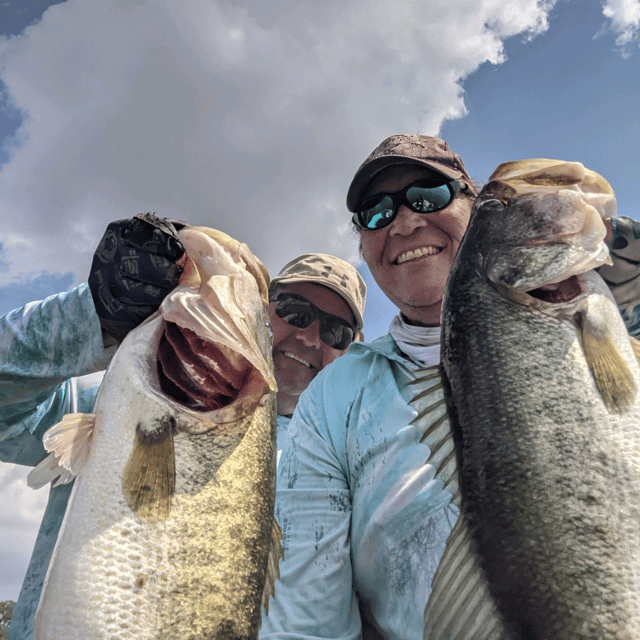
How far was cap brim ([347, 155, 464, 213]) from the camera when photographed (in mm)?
3523

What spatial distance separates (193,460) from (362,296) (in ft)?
15.5

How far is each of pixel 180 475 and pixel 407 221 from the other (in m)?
2.44

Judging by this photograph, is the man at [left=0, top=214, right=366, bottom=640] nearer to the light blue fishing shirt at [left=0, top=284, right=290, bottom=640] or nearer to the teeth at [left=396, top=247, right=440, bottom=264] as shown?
the light blue fishing shirt at [left=0, top=284, right=290, bottom=640]

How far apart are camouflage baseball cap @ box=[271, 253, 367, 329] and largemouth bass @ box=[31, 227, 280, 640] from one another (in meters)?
3.50

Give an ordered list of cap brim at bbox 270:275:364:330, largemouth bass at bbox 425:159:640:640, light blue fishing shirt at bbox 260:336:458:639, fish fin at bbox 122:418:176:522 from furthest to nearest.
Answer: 1. cap brim at bbox 270:275:364:330
2. light blue fishing shirt at bbox 260:336:458:639
3. fish fin at bbox 122:418:176:522
4. largemouth bass at bbox 425:159:640:640

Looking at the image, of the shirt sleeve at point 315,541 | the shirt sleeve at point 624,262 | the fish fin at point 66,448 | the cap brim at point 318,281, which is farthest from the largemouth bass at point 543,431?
the cap brim at point 318,281

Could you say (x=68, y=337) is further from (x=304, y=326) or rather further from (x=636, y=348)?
(x=304, y=326)

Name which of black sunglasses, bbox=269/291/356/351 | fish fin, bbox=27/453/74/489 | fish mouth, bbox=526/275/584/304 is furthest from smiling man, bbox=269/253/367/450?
fish fin, bbox=27/453/74/489

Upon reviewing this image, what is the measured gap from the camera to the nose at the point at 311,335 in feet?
18.5

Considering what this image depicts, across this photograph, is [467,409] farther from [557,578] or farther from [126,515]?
[126,515]

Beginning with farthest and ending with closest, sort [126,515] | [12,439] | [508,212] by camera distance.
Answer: [12,439]
[508,212]
[126,515]

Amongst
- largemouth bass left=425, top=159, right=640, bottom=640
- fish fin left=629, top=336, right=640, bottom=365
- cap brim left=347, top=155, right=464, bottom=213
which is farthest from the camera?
cap brim left=347, top=155, right=464, bottom=213

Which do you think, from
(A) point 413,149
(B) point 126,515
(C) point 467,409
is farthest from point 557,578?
(A) point 413,149

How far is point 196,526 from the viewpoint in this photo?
1680 mm
